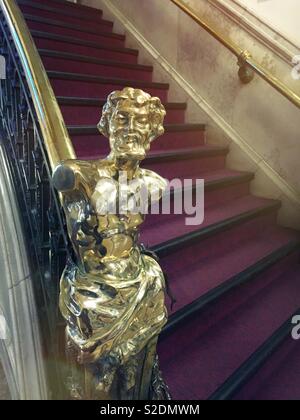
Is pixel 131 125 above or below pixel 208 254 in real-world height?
above

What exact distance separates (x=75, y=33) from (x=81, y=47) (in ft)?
1.16

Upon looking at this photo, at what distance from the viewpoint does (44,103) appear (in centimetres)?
113

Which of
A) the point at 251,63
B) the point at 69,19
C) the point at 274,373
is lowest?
the point at 274,373

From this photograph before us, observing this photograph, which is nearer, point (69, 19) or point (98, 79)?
point (98, 79)

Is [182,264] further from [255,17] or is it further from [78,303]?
[255,17]

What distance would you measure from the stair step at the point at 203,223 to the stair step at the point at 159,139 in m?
0.41

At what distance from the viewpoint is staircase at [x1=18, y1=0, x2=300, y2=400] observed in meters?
1.56

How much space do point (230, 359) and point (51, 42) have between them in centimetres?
304

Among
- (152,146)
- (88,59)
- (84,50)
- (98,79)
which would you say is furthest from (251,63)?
(84,50)

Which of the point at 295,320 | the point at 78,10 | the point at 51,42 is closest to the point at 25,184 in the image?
the point at 295,320

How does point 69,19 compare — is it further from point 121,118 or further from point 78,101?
point 121,118

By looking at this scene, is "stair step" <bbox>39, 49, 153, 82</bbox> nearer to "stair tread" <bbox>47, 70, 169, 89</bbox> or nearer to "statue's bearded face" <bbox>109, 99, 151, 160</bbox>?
"stair tread" <bbox>47, 70, 169, 89</bbox>

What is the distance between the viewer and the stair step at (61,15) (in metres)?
3.52

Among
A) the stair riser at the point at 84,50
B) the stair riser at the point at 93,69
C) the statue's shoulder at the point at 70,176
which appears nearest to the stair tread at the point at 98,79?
the stair riser at the point at 93,69
